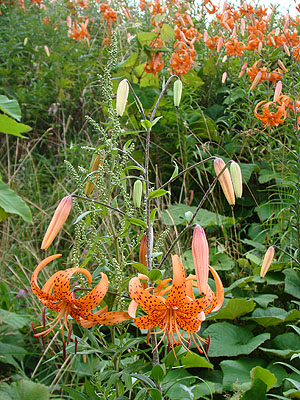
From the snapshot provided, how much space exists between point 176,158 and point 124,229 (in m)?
2.05

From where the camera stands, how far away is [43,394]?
1390 mm

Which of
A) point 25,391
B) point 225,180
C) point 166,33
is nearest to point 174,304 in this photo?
point 225,180

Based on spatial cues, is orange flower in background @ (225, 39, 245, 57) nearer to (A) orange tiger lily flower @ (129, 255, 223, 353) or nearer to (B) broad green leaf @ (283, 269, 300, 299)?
(B) broad green leaf @ (283, 269, 300, 299)

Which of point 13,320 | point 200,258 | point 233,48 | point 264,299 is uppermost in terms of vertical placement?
point 233,48

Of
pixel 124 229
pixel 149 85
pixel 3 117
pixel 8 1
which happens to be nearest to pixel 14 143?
pixel 149 85

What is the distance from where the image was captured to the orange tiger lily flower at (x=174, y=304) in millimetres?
882

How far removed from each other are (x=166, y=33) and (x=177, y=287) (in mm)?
2618

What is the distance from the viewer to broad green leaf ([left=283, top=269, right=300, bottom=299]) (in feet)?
6.23

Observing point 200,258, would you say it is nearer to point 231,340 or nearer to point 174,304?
point 174,304

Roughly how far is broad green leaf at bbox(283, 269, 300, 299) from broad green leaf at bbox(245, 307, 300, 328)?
0.09 metres

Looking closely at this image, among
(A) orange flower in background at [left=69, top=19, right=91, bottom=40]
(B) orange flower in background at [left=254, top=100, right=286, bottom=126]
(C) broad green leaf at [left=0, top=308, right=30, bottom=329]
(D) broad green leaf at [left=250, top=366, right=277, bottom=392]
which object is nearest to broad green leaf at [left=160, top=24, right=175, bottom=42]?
(A) orange flower in background at [left=69, top=19, right=91, bottom=40]

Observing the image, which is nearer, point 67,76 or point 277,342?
point 277,342

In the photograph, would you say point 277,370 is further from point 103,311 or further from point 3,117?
point 3,117

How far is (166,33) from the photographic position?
10.3ft
